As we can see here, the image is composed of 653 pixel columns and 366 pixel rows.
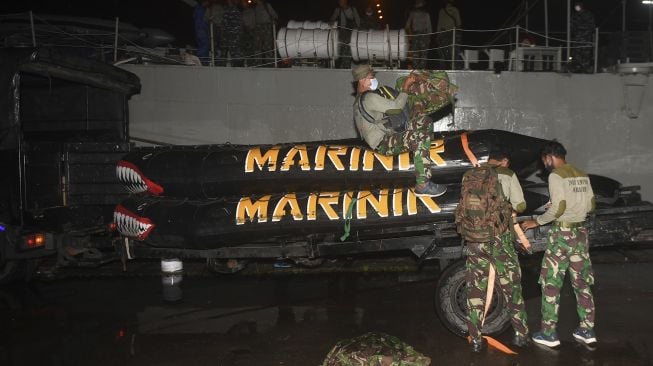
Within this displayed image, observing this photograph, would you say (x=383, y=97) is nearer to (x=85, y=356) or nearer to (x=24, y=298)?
(x=85, y=356)

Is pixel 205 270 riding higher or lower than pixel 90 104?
lower

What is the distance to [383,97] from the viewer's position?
5.77 meters

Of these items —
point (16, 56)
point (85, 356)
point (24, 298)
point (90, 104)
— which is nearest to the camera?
point (85, 356)

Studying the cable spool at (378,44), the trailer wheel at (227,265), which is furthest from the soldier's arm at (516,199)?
the cable spool at (378,44)

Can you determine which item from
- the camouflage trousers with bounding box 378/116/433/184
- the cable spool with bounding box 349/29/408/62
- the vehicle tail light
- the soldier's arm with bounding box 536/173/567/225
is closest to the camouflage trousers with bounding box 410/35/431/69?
the cable spool with bounding box 349/29/408/62

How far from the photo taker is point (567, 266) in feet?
16.8

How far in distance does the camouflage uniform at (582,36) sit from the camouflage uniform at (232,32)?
20.9 ft

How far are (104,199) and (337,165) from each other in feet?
11.5

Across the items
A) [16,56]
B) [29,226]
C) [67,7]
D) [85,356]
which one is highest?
[67,7]

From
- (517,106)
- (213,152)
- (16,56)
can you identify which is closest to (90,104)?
(16,56)

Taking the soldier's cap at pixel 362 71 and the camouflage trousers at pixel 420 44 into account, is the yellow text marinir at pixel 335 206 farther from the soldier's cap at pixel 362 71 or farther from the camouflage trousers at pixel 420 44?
the camouflage trousers at pixel 420 44

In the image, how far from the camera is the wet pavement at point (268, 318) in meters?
5.30

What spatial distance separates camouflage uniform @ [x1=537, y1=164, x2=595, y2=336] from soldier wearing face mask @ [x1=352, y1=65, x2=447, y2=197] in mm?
1132

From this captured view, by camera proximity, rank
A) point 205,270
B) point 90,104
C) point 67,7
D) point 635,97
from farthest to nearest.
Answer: point 67,7 → point 635,97 → point 205,270 → point 90,104
